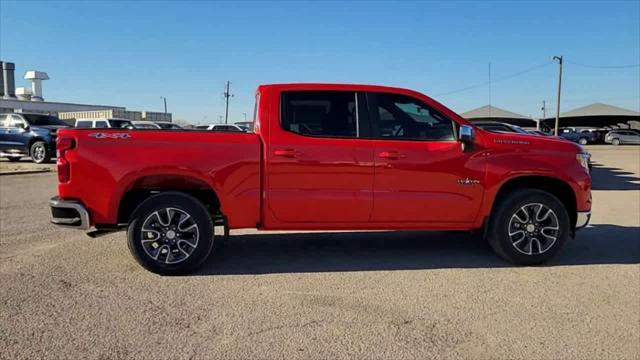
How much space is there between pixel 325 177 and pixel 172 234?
1627mm

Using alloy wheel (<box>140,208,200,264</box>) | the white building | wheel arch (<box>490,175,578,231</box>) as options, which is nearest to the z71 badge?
alloy wheel (<box>140,208,200,264</box>)

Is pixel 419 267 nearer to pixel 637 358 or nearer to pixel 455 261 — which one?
pixel 455 261

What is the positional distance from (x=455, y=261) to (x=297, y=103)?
2501mm

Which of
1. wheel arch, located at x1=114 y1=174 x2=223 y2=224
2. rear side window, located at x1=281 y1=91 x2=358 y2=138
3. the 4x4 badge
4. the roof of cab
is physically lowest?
wheel arch, located at x1=114 y1=174 x2=223 y2=224

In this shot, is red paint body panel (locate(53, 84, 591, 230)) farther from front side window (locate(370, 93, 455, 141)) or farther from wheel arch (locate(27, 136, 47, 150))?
wheel arch (locate(27, 136, 47, 150))

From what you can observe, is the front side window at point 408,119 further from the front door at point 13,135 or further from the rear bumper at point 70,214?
the front door at point 13,135

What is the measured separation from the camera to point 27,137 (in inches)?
738

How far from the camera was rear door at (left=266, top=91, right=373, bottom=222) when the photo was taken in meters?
5.18

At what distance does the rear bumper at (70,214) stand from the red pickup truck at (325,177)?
0.01 m

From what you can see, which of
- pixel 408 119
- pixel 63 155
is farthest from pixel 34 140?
pixel 408 119

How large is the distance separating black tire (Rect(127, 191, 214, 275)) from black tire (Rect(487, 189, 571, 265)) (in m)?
3.11

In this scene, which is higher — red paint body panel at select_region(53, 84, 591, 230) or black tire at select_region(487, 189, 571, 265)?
red paint body panel at select_region(53, 84, 591, 230)

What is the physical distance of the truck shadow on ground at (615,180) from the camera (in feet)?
45.5

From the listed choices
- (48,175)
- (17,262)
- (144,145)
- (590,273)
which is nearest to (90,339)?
(144,145)
